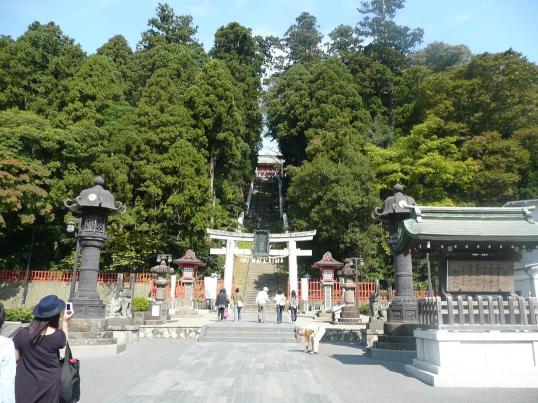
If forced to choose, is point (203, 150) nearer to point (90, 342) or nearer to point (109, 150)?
point (109, 150)

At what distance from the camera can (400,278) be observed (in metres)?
11.7

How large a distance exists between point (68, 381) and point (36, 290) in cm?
2203

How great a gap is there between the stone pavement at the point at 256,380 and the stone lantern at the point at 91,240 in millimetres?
1617

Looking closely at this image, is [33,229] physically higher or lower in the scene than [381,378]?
higher

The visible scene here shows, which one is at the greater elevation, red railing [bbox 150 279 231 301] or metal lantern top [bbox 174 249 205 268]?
metal lantern top [bbox 174 249 205 268]

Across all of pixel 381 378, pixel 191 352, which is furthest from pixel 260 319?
pixel 381 378

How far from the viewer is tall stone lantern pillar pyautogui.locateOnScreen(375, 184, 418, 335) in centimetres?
1111

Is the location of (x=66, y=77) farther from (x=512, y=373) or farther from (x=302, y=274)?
(x=512, y=373)

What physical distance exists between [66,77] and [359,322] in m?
25.6

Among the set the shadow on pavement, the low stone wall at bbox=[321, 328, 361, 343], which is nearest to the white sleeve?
the shadow on pavement

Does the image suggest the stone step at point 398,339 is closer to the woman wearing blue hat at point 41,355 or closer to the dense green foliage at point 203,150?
the woman wearing blue hat at point 41,355

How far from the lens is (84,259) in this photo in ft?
37.3

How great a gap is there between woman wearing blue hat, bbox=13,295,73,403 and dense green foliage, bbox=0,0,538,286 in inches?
692

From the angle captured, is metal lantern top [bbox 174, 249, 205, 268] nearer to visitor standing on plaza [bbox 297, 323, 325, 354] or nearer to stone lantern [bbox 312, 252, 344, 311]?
stone lantern [bbox 312, 252, 344, 311]
